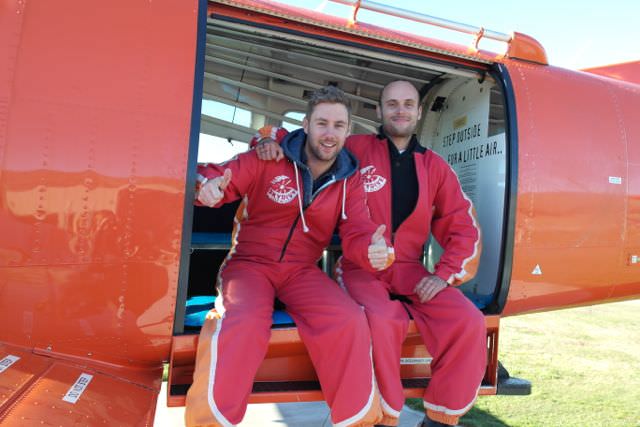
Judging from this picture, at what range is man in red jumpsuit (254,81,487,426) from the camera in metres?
2.59

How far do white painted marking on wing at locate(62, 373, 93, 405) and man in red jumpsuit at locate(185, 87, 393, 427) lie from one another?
1.43 feet

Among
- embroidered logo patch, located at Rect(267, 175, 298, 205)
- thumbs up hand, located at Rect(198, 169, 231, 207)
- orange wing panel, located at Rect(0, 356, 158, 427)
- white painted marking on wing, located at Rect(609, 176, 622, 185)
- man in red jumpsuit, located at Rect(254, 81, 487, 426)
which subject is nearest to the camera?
orange wing panel, located at Rect(0, 356, 158, 427)

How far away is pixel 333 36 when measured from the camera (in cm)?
293

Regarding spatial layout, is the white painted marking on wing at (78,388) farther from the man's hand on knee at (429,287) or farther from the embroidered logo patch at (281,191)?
the man's hand on knee at (429,287)

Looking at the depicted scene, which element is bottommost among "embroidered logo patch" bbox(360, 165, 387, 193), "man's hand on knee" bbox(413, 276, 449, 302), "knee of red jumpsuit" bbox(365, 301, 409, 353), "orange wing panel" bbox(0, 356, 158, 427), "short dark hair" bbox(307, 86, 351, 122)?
"orange wing panel" bbox(0, 356, 158, 427)

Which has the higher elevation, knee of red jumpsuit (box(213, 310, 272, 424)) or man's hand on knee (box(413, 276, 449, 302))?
man's hand on knee (box(413, 276, 449, 302))

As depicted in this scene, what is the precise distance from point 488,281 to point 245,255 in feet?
5.80

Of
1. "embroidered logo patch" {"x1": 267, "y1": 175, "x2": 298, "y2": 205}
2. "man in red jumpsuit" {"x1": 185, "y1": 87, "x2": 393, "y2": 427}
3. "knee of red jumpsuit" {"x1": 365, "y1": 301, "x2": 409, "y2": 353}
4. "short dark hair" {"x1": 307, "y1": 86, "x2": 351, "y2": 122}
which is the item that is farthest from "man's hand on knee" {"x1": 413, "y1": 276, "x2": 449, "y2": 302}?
"short dark hair" {"x1": 307, "y1": 86, "x2": 351, "y2": 122}

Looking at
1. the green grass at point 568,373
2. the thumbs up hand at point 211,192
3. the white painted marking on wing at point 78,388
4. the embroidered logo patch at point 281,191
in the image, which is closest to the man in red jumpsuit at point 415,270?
the embroidered logo patch at point 281,191

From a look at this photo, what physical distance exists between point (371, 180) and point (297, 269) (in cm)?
77

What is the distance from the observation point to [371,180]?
3.13 metres

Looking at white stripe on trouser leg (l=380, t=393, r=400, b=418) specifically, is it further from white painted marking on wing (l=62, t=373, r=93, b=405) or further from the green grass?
the green grass

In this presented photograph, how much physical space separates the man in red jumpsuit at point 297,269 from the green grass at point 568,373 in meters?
2.18

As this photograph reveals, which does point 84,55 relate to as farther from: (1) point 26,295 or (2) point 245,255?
(2) point 245,255
